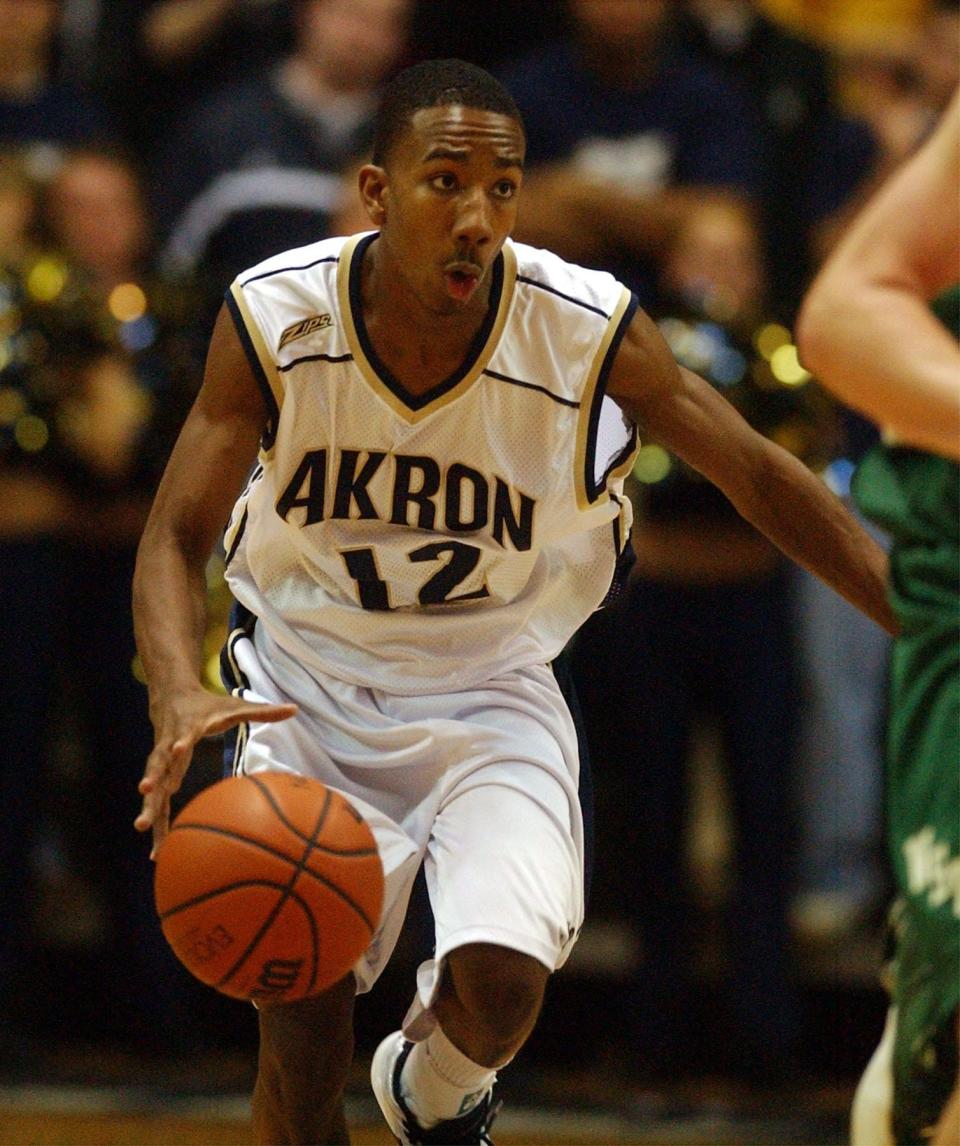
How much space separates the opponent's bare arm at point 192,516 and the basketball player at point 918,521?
1.36 metres

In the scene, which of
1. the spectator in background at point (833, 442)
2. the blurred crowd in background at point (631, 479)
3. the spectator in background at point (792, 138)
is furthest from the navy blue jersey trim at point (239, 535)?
the spectator in background at point (792, 138)

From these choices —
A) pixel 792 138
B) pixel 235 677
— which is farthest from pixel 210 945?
pixel 792 138

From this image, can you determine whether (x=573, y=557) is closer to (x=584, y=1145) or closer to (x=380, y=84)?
(x=584, y=1145)

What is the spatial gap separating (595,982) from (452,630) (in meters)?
3.34

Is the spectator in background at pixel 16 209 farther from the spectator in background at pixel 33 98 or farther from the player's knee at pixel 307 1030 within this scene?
the player's knee at pixel 307 1030

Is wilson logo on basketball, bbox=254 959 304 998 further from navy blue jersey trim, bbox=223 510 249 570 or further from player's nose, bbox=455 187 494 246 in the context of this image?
player's nose, bbox=455 187 494 246

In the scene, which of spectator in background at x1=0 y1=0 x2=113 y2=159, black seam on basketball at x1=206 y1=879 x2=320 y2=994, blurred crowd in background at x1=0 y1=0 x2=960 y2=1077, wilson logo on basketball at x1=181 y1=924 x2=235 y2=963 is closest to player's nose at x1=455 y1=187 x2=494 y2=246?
black seam on basketball at x1=206 y1=879 x2=320 y2=994

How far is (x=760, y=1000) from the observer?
670 centimetres

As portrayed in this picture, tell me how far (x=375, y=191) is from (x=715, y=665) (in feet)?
9.95

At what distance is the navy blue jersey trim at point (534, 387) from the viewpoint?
4340 mm

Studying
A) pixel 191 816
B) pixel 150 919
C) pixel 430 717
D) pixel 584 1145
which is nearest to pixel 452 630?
pixel 430 717

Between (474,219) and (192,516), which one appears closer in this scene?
(474,219)

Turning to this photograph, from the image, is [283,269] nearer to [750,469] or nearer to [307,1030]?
[750,469]

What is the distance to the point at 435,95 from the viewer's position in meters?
4.14
